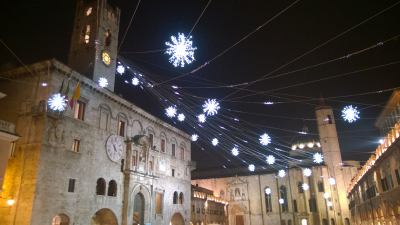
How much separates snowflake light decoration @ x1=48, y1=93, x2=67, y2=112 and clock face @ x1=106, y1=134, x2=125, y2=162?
5793mm

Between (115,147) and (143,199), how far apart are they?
6.22 metres

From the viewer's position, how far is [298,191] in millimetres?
56594

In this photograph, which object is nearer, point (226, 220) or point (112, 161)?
point (112, 161)

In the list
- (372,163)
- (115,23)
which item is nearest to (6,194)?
(115,23)

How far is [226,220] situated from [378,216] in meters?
34.0

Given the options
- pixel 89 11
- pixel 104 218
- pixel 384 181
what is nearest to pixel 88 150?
pixel 104 218

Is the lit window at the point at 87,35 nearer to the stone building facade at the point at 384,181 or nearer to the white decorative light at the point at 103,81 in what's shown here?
the white decorative light at the point at 103,81

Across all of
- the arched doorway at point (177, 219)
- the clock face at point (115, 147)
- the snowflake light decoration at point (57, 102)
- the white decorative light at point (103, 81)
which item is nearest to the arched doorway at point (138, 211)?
the clock face at point (115, 147)

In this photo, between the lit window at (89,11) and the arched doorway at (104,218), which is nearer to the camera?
the arched doorway at (104,218)

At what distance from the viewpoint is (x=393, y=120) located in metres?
37.1

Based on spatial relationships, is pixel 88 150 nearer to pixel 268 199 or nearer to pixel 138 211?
pixel 138 211

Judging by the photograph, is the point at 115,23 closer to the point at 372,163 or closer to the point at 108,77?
the point at 108,77

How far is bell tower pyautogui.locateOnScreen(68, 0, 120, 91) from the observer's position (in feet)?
105

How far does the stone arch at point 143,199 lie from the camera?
1101 inches
